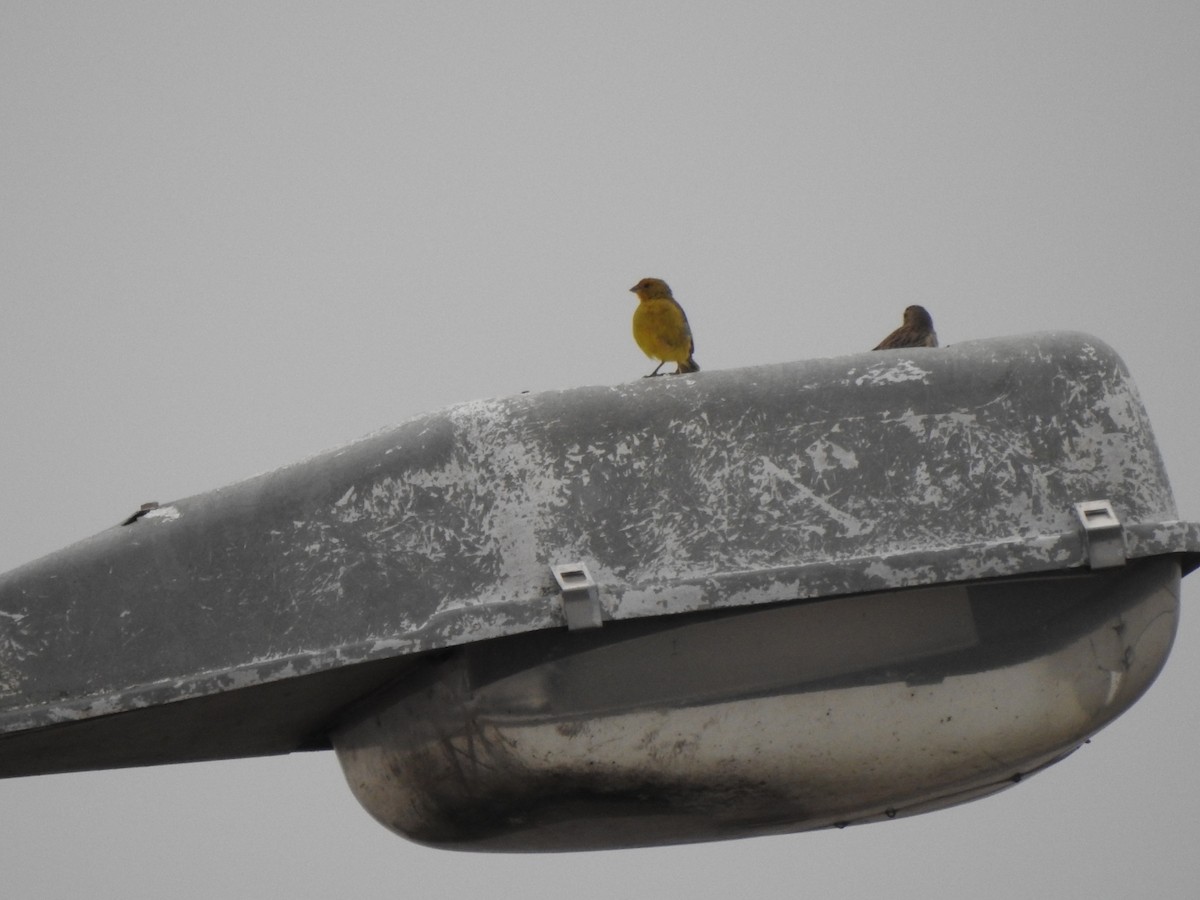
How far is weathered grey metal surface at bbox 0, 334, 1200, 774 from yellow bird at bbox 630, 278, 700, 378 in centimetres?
363

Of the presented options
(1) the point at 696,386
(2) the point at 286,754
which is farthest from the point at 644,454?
(2) the point at 286,754

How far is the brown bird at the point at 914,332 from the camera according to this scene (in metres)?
4.13

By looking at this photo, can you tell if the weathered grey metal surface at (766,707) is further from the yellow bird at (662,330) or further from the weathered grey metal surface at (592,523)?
the yellow bird at (662,330)

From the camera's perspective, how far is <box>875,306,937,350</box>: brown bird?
4.13m

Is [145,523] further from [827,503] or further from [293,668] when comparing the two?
[827,503]

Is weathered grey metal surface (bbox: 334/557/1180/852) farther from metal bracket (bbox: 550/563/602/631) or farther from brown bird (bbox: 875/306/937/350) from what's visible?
brown bird (bbox: 875/306/937/350)

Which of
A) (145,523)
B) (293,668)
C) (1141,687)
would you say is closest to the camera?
(293,668)

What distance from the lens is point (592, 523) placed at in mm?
2199

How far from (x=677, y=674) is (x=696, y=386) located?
36 cm

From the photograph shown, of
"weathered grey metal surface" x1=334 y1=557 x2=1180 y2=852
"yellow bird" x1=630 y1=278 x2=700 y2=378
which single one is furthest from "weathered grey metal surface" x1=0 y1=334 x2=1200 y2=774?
"yellow bird" x1=630 y1=278 x2=700 y2=378

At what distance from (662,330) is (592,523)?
3833 mm

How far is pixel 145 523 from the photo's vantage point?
236cm

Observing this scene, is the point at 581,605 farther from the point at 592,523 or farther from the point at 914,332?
the point at 914,332

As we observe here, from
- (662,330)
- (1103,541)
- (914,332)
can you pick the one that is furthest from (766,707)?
(662,330)
